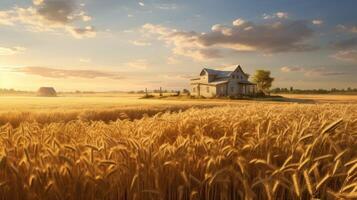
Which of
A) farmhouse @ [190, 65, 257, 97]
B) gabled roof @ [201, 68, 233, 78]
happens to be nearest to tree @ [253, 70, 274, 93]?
farmhouse @ [190, 65, 257, 97]

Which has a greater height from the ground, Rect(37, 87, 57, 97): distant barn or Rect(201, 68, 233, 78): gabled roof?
Rect(201, 68, 233, 78): gabled roof

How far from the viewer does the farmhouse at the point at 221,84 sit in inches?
2547

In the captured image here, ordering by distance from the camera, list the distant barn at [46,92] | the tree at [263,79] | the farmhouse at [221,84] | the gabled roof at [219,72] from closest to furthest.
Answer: the farmhouse at [221,84] < the gabled roof at [219,72] < the tree at [263,79] < the distant barn at [46,92]

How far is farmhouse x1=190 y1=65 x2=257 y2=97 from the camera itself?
64.7 metres

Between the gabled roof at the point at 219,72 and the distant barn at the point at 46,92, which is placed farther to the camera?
the distant barn at the point at 46,92

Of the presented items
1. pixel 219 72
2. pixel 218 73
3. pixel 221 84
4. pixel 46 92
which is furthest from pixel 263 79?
pixel 46 92

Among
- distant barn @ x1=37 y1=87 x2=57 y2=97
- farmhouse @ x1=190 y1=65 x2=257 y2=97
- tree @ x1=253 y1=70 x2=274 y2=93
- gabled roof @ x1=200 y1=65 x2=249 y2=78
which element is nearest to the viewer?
farmhouse @ x1=190 y1=65 x2=257 y2=97

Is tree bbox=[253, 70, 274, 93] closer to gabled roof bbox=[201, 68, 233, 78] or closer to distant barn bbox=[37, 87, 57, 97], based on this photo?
gabled roof bbox=[201, 68, 233, 78]

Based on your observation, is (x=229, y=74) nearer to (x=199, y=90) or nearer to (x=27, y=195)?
(x=199, y=90)

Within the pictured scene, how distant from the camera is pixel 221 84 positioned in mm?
64625

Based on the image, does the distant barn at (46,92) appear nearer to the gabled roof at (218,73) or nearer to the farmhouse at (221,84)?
the farmhouse at (221,84)

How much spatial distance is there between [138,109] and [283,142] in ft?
57.9

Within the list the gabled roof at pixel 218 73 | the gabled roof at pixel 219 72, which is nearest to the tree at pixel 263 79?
the gabled roof at pixel 219 72

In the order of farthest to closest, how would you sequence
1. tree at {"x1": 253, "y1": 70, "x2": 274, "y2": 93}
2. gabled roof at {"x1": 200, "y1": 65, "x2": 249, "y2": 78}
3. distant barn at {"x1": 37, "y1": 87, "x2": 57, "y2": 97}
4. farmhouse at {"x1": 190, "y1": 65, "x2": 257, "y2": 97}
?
distant barn at {"x1": 37, "y1": 87, "x2": 57, "y2": 97} < tree at {"x1": 253, "y1": 70, "x2": 274, "y2": 93} < gabled roof at {"x1": 200, "y1": 65, "x2": 249, "y2": 78} < farmhouse at {"x1": 190, "y1": 65, "x2": 257, "y2": 97}
